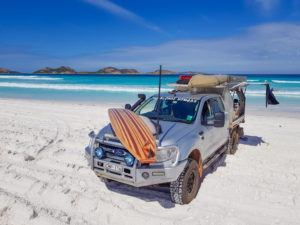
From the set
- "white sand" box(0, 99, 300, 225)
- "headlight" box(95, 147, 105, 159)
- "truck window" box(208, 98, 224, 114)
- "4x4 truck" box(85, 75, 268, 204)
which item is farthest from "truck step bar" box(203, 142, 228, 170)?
"headlight" box(95, 147, 105, 159)

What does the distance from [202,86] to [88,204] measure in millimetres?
3883

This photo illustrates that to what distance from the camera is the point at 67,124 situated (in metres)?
11.7

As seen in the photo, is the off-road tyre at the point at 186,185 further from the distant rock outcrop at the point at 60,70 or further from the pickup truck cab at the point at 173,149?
the distant rock outcrop at the point at 60,70

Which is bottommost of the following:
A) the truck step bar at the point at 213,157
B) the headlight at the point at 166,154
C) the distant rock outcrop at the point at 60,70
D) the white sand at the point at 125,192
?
the distant rock outcrop at the point at 60,70

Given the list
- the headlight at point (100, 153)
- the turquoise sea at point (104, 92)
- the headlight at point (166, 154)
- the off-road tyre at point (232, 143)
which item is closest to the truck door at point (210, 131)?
the off-road tyre at point (232, 143)

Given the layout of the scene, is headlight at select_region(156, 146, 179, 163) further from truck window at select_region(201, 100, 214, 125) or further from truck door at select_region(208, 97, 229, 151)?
truck door at select_region(208, 97, 229, 151)

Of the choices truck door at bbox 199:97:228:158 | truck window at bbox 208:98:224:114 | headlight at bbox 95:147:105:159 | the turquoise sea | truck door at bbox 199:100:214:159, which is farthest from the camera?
the turquoise sea

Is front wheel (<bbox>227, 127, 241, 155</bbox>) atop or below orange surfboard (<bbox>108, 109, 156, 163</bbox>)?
below

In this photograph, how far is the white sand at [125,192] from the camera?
4.55 meters

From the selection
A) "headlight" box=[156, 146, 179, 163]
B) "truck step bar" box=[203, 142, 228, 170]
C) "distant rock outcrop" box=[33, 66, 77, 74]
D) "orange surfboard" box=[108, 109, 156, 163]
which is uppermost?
"orange surfboard" box=[108, 109, 156, 163]

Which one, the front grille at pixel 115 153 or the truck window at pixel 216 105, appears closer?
the front grille at pixel 115 153

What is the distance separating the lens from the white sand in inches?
179

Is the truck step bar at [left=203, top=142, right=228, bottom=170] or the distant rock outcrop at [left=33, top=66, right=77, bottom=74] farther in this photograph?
the distant rock outcrop at [left=33, top=66, right=77, bottom=74]

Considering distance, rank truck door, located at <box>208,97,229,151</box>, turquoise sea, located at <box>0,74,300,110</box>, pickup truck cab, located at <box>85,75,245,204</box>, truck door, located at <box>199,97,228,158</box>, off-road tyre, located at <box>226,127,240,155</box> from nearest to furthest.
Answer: pickup truck cab, located at <box>85,75,245,204</box> < truck door, located at <box>199,97,228,158</box> < truck door, located at <box>208,97,229,151</box> < off-road tyre, located at <box>226,127,240,155</box> < turquoise sea, located at <box>0,74,300,110</box>
